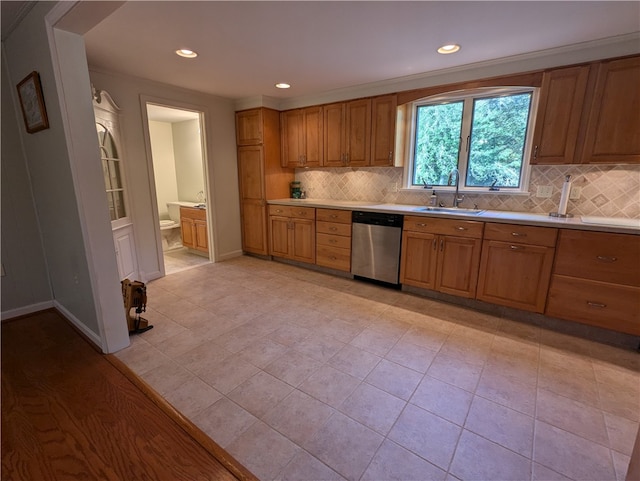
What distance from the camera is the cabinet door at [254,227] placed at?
14.7ft

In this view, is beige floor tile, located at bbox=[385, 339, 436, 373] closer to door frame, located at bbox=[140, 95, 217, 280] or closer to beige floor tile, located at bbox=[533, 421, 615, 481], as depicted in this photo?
beige floor tile, located at bbox=[533, 421, 615, 481]

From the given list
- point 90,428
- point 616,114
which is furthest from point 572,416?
point 90,428

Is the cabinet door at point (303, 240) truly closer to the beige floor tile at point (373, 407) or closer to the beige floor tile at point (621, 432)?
the beige floor tile at point (373, 407)

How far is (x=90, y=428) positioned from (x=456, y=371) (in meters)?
2.17

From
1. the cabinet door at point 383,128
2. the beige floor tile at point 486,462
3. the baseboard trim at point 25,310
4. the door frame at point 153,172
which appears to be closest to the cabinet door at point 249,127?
the door frame at point 153,172

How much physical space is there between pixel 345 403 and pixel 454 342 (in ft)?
3.66

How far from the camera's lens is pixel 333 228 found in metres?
3.77

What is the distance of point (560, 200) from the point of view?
2725mm

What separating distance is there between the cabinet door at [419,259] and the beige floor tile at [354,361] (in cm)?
126

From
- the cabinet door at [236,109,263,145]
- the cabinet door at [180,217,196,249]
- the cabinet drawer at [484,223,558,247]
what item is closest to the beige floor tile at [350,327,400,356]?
the cabinet drawer at [484,223,558,247]

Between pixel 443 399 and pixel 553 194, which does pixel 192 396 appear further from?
pixel 553 194

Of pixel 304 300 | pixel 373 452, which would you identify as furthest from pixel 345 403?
pixel 304 300

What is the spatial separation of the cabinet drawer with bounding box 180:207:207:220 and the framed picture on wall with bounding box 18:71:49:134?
7.55 ft

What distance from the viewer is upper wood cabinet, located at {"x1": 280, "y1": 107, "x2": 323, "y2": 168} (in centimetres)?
406
